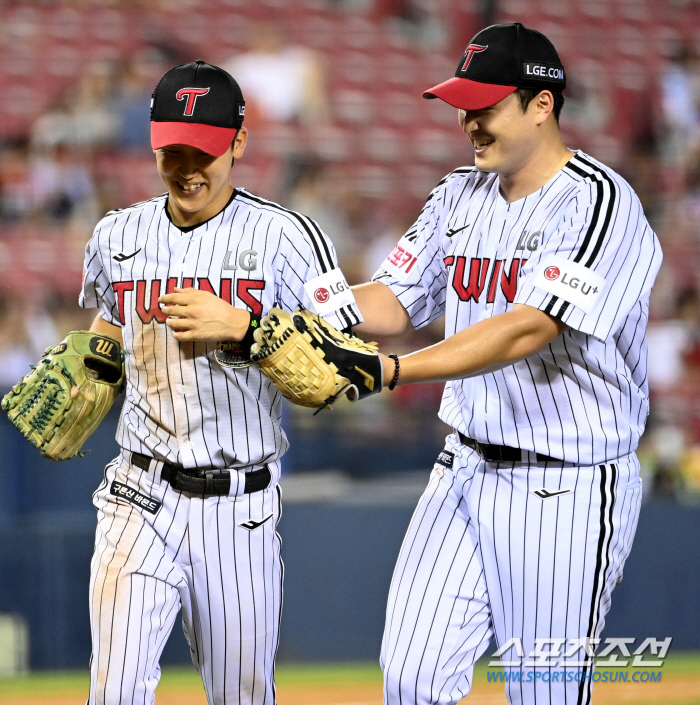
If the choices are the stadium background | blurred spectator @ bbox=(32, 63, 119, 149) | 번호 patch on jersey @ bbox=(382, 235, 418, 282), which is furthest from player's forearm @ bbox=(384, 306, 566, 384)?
blurred spectator @ bbox=(32, 63, 119, 149)

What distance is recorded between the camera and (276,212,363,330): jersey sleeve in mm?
3045

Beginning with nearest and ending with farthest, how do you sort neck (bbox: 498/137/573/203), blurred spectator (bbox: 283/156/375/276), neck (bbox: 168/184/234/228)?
neck (bbox: 498/137/573/203) → neck (bbox: 168/184/234/228) → blurred spectator (bbox: 283/156/375/276)

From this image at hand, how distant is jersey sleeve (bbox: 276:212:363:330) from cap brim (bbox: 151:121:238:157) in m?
0.32

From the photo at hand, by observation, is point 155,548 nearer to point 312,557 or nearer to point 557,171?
point 557,171

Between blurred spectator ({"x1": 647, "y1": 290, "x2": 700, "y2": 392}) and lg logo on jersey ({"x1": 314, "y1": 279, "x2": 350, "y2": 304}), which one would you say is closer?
lg logo on jersey ({"x1": 314, "y1": 279, "x2": 350, "y2": 304})

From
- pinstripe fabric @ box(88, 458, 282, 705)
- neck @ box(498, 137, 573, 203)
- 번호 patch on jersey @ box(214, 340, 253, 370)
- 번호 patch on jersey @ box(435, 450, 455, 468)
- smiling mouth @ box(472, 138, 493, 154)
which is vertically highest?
smiling mouth @ box(472, 138, 493, 154)

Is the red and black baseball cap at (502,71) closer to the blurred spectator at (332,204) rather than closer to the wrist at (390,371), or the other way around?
the wrist at (390,371)

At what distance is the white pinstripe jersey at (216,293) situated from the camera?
3010 mm

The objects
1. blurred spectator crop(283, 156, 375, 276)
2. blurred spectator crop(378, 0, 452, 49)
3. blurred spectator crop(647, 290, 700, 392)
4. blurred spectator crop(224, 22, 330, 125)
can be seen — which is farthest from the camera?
blurred spectator crop(378, 0, 452, 49)

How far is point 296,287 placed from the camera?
3062 millimetres

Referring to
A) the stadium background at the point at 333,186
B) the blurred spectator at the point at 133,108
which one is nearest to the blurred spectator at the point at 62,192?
the stadium background at the point at 333,186

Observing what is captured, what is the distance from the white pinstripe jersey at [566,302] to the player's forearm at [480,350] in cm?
7

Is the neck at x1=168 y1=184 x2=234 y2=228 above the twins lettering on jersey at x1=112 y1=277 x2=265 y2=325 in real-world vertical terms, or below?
above

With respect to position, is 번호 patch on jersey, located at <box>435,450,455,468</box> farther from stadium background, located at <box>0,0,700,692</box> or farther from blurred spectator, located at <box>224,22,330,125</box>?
blurred spectator, located at <box>224,22,330,125</box>
